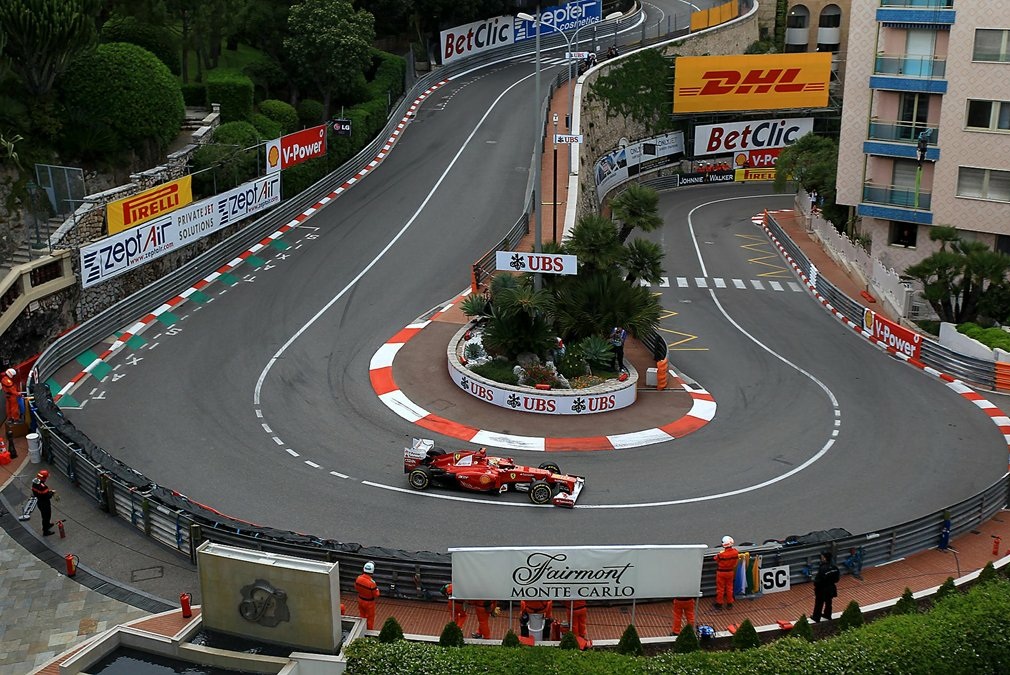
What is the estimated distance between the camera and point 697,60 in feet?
247

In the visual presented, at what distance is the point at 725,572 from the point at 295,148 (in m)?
35.2

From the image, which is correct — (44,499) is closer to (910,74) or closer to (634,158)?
(910,74)

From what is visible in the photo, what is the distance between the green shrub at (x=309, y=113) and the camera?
60.2 meters

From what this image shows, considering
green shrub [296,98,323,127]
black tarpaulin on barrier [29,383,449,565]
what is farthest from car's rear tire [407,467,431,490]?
green shrub [296,98,323,127]

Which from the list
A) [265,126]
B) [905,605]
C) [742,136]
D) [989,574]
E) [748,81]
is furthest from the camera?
[742,136]

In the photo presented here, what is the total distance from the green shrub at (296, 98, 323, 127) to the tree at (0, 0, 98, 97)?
16.8 m

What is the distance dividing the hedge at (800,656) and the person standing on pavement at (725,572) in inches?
133

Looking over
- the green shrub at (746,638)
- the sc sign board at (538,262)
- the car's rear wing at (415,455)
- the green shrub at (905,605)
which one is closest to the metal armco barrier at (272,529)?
the green shrub at (905,605)

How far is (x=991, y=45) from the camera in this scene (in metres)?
45.6

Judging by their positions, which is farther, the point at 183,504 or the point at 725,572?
the point at 183,504

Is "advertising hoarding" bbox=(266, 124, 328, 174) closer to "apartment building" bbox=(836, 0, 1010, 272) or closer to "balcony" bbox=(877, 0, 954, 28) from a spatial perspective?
"apartment building" bbox=(836, 0, 1010, 272)

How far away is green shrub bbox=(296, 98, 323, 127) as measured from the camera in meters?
60.2

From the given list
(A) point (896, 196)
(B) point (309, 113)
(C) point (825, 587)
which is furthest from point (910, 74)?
(C) point (825, 587)

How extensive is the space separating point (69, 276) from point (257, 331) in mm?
6645
